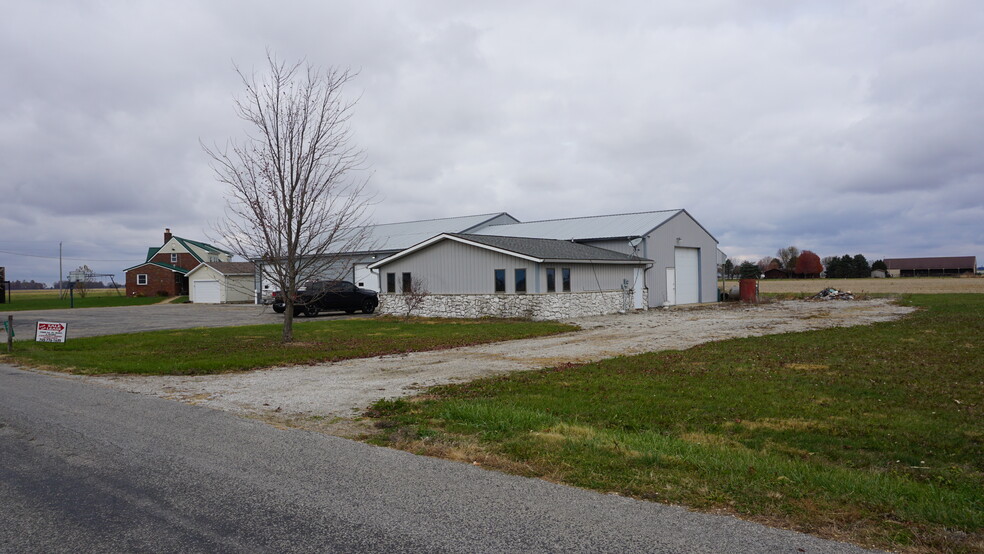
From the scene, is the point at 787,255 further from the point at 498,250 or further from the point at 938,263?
the point at 498,250

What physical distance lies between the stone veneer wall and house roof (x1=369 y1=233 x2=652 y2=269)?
151 cm

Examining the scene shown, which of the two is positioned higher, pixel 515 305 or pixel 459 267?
pixel 459 267

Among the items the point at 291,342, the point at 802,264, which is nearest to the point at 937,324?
the point at 291,342

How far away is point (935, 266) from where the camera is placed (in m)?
129

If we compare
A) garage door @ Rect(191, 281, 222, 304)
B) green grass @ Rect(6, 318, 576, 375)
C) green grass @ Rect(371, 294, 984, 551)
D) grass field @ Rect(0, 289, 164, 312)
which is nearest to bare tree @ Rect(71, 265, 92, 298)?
grass field @ Rect(0, 289, 164, 312)

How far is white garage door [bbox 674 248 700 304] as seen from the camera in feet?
124

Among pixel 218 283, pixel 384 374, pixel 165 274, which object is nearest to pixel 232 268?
pixel 218 283

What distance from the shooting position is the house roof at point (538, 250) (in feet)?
88.6

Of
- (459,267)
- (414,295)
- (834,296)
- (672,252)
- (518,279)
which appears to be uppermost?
(672,252)

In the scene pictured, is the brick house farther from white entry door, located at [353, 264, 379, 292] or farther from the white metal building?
the white metal building

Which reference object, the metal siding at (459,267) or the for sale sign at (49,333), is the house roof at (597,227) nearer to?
the metal siding at (459,267)

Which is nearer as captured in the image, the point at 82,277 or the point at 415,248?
the point at 415,248

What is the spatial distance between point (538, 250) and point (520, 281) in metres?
1.81

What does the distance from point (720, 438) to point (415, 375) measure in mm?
6679
